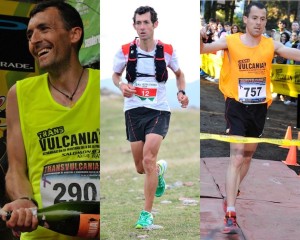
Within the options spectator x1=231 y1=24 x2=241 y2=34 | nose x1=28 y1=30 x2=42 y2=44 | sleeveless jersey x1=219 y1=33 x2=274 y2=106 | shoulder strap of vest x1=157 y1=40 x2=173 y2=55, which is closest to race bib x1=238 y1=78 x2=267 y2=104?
sleeveless jersey x1=219 y1=33 x2=274 y2=106

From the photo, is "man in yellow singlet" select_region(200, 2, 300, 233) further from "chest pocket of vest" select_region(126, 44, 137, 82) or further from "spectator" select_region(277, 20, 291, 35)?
"chest pocket of vest" select_region(126, 44, 137, 82)

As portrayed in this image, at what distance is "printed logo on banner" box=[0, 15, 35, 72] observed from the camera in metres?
3.06

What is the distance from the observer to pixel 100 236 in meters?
3.07

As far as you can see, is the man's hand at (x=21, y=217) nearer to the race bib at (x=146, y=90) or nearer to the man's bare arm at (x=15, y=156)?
the man's bare arm at (x=15, y=156)

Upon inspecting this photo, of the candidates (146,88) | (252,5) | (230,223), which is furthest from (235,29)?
(230,223)

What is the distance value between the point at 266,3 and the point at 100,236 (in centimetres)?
151

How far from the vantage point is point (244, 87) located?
124 inches

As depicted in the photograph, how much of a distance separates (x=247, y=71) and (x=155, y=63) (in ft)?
1.63

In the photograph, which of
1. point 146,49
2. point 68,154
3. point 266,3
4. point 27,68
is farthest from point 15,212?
point 266,3

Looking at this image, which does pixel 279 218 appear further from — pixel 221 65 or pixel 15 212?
pixel 15 212

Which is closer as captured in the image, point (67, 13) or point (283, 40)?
point (67, 13)

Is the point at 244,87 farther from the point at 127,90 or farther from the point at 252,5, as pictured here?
the point at 127,90

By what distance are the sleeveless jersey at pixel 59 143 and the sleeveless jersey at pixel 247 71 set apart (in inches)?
27.4

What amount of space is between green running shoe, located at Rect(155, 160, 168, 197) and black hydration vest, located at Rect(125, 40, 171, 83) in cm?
42
